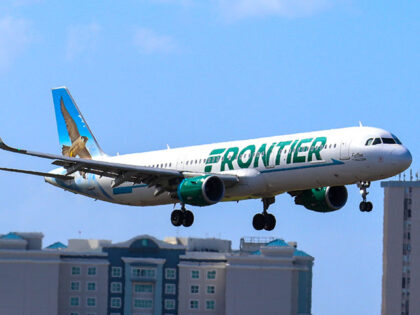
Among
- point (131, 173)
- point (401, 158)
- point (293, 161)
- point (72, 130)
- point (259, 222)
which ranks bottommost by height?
point (259, 222)

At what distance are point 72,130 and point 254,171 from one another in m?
25.1

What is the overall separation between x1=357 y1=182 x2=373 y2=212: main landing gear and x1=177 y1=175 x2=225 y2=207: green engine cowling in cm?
925

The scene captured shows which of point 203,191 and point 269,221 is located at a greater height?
point 203,191

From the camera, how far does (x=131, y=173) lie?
85.8 metres

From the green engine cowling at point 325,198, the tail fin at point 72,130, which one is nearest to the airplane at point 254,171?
the green engine cowling at point 325,198

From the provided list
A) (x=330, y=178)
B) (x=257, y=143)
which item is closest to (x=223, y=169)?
(x=257, y=143)

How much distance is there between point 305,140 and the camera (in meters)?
80.2

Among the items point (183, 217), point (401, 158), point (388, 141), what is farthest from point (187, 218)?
point (401, 158)

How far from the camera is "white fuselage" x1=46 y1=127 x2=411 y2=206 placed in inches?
3041

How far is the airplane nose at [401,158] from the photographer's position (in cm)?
7675

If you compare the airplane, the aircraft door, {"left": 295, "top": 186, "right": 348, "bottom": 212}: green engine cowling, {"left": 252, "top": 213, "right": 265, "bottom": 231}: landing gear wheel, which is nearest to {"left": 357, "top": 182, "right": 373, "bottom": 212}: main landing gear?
the airplane

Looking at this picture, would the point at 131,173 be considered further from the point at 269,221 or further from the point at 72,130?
the point at 72,130

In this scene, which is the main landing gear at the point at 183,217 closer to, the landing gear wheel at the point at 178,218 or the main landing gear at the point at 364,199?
the landing gear wheel at the point at 178,218

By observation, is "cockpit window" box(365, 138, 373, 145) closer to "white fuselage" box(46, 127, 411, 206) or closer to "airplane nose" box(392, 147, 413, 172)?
"white fuselage" box(46, 127, 411, 206)
